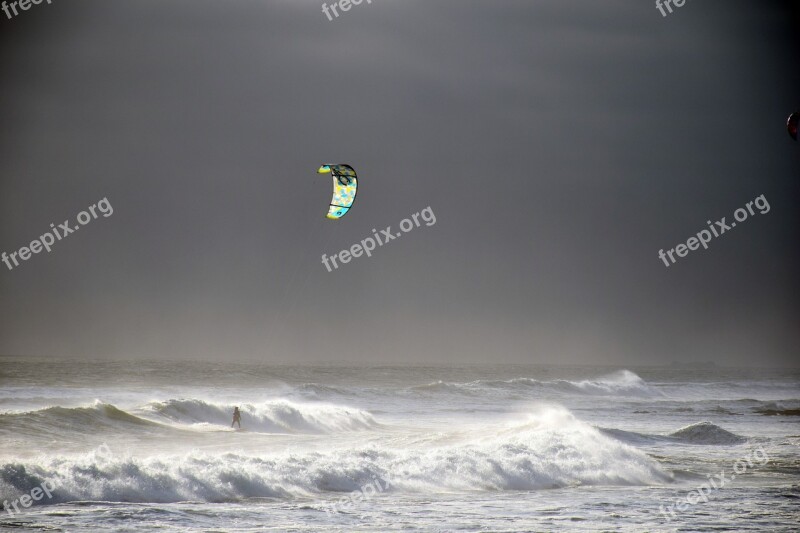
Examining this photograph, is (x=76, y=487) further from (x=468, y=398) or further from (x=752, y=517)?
(x=468, y=398)

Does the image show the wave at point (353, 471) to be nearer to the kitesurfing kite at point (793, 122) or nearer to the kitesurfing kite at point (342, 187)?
the kitesurfing kite at point (342, 187)

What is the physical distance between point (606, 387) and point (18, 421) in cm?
3829

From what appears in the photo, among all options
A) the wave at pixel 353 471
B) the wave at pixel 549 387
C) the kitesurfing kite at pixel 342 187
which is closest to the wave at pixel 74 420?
the wave at pixel 353 471

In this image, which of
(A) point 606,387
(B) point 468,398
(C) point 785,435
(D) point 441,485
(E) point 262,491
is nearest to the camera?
(E) point 262,491

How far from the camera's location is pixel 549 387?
1838 inches

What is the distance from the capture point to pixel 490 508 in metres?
12.0

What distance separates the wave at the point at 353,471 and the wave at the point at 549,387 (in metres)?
24.6

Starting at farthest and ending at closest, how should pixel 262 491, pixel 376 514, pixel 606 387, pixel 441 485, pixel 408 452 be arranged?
pixel 606 387, pixel 408 452, pixel 441 485, pixel 262 491, pixel 376 514

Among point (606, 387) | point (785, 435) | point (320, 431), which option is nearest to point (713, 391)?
point (606, 387)

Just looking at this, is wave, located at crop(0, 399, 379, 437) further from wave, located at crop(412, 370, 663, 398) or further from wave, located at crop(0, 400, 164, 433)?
wave, located at crop(412, 370, 663, 398)

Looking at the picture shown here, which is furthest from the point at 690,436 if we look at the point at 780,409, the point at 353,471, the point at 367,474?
the point at 780,409

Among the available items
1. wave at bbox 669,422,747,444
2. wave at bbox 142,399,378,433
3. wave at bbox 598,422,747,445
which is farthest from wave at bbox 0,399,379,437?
wave at bbox 669,422,747,444

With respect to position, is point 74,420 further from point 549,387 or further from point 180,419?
point 549,387

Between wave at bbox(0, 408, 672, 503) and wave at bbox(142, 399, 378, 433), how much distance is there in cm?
719
